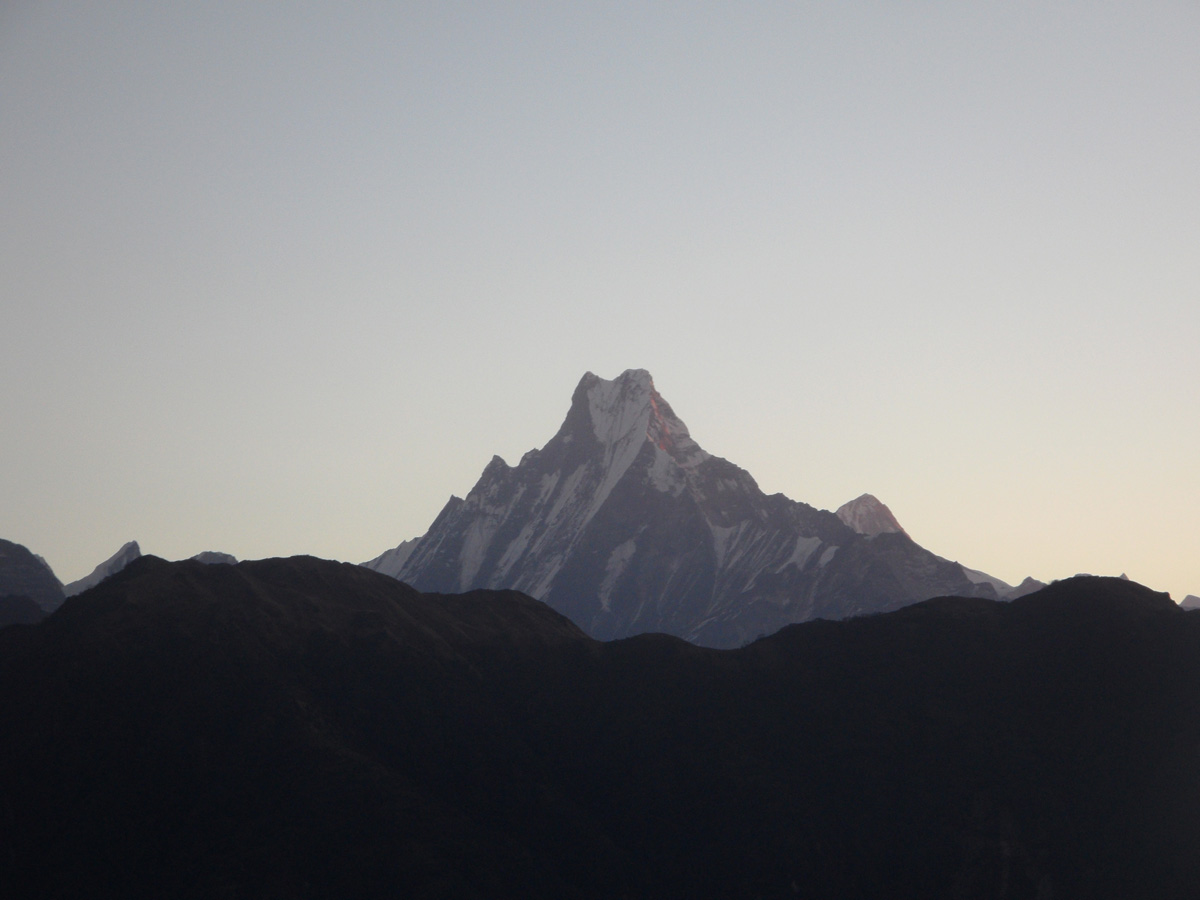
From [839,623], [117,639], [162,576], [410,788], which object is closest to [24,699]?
[117,639]

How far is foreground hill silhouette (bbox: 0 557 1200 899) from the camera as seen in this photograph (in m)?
118

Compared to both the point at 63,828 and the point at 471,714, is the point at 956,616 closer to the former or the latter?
the point at 471,714

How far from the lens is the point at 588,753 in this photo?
460ft

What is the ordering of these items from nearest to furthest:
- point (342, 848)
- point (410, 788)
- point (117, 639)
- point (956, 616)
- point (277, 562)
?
point (342, 848) < point (410, 788) < point (117, 639) < point (956, 616) < point (277, 562)

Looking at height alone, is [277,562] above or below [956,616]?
below

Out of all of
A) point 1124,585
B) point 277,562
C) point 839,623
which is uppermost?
point 1124,585

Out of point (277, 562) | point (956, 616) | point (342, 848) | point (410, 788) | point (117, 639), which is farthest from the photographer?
point (277, 562)

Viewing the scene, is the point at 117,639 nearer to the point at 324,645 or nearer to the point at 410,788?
the point at 324,645

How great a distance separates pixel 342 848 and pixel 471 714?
27.9 m

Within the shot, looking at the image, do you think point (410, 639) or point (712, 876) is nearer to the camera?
point (712, 876)

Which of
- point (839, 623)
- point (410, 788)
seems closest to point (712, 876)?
point (410, 788)

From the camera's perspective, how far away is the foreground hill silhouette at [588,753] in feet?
385

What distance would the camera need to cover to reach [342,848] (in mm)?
116625

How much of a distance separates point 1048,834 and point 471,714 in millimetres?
54708
